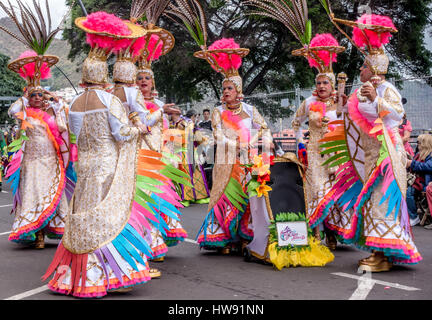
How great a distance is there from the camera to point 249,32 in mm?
18391

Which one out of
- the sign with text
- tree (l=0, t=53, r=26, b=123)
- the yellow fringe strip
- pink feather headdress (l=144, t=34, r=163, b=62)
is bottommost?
the yellow fringe strip

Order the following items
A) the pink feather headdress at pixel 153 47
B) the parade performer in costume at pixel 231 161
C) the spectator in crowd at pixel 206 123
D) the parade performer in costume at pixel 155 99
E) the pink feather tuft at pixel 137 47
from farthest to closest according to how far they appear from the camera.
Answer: the spectator in crowd at pixel 206 123
the pink feather headdress at pixel 153 47
the parade performer in costume at pixel 231 161
the parade performer in costume at pixel 155 99
the pink feather tuft at pixel 137 47

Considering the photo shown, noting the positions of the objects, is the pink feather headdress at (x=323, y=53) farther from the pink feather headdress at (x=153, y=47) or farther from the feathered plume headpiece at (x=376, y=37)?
the pink feather headdress at (x=153, y=47)

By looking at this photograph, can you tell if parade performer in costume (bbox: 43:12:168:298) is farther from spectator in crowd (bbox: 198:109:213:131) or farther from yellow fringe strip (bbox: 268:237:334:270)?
spectator in crowd (bbox: 198:109:213:131)

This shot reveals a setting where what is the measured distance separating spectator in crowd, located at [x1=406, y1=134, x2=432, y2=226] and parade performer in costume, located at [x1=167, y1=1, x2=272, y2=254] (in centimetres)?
310

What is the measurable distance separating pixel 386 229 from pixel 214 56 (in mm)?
2930

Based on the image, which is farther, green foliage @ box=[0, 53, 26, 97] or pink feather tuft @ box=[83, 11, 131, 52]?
green foliage @ box=[0, 53, 26, 97]

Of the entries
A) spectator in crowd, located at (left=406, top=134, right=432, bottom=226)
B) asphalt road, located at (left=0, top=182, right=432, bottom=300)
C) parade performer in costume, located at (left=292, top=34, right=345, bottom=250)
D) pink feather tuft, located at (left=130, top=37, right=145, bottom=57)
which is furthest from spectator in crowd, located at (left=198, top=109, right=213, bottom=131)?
pink feather tuft, located at (left=130, top=37, right=145, bottom=57)

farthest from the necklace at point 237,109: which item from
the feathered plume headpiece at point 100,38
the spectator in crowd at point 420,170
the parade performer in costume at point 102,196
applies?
the spectator in crowd at point 420,170

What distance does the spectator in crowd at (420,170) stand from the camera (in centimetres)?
823

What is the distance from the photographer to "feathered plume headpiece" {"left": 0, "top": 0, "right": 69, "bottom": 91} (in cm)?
667

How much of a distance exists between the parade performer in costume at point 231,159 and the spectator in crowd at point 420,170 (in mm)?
3095

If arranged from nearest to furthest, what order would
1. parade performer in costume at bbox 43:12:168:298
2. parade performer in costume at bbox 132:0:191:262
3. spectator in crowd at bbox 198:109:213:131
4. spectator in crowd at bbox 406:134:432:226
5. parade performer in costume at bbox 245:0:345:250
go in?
parade performer in costume at bbox 43:12:168:298 < parade performer in costume at bbox 132:0:191:262 < parade performer in costume at bbox 245:0:345:250 < spectator in crowd at bbox 406:134:432:226 < spectator in crowd at bbox 198:109:213:131

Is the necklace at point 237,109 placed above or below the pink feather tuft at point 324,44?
below
